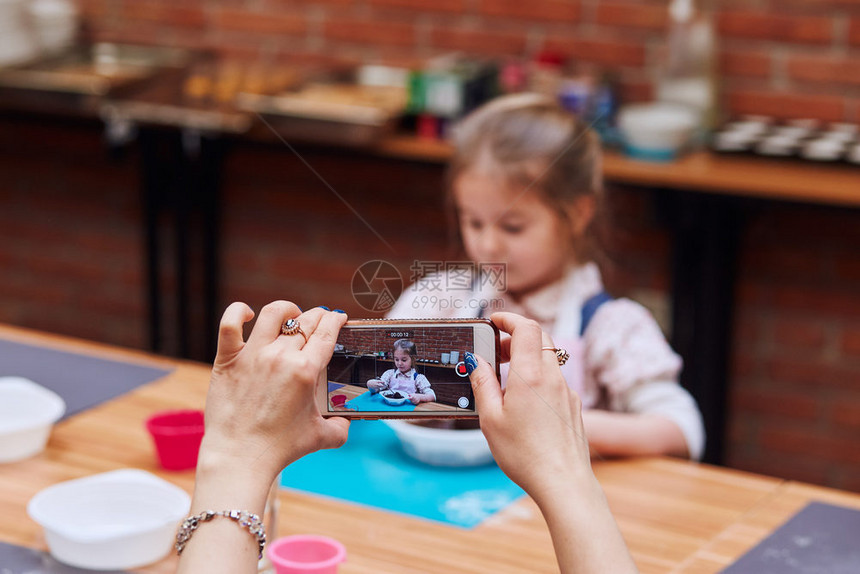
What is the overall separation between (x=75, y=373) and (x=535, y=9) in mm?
1449

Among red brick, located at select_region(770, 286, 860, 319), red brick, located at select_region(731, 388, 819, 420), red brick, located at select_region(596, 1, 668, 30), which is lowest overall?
red brick, located at select_region(731, 388, 819, 420)

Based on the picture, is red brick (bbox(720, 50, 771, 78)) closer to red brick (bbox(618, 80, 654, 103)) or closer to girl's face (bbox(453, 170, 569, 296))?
red brick (bbox(618, 80, 654, 103))

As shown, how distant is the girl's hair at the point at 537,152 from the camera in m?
1.41

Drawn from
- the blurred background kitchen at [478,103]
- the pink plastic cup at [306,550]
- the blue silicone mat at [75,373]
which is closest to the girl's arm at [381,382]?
the pink plastic cup at [306,550]

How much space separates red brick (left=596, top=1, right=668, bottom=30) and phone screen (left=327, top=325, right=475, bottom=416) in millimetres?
1789

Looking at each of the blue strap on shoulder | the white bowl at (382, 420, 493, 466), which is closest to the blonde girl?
the blue strap on shoulder

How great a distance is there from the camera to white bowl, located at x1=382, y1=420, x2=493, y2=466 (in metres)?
1.32

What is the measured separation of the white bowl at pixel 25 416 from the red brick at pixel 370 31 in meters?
1.49

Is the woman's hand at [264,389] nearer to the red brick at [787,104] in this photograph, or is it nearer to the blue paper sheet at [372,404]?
the blue paper sheet at [372,404]

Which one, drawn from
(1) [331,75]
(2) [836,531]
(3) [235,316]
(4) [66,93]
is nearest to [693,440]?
(2) [836,531]

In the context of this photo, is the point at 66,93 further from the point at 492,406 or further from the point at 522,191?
the point at 492,406

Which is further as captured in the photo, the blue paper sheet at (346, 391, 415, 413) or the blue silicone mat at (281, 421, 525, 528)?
the blue silicone mat at (281, 421, 525, 528)

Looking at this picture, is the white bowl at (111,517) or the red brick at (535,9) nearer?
the white bowl at (111,517)

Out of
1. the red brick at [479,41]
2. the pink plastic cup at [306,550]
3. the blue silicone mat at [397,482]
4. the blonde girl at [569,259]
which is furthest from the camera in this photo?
the red brick at [479,41]
